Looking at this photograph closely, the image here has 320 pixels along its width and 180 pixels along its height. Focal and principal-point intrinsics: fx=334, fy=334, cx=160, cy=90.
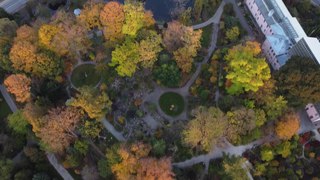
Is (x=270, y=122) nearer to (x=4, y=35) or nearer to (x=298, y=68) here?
(x=298, y=68)

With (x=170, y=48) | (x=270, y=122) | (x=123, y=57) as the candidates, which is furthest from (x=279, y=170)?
(x=123, y=57)

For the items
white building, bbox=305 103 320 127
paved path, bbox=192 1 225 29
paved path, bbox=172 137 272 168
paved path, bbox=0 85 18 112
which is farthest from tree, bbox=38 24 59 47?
white building, bbox=305 103 320 127

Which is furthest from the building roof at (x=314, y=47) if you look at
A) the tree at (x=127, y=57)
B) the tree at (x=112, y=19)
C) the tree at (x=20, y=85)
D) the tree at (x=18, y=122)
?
the tree at (x=18, y=122)

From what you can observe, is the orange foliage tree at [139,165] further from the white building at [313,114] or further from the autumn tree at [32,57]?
the white building at [313,114]

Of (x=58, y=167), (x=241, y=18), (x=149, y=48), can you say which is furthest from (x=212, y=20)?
(x=58, y=167)

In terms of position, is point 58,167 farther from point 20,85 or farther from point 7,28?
point 7,28

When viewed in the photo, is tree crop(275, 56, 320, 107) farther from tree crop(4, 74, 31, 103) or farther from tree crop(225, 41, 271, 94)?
tree crop(4, 74, 31, 103)
